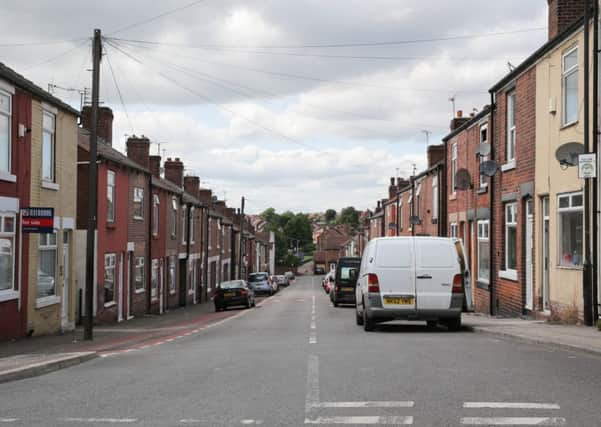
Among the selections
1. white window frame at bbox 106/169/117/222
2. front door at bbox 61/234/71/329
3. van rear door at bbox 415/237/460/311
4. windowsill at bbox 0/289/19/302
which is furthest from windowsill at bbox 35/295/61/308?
van rear door at bbox 415/237/460/311

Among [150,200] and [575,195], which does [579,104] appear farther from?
[150,200]

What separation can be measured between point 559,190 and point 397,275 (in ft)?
14.9

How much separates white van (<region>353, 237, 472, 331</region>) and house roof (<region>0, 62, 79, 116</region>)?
876cm

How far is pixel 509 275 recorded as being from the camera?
21406mm

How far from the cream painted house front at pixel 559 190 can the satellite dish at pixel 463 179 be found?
6959mm

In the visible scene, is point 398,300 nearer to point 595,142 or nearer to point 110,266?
point 595,142

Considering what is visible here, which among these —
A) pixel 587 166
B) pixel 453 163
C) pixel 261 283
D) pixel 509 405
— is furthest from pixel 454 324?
pixel 261 283

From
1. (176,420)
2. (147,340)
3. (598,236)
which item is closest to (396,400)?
(176,420)

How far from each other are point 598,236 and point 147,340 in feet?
34.8

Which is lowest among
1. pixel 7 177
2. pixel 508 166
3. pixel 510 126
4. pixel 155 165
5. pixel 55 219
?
pixel 55 219

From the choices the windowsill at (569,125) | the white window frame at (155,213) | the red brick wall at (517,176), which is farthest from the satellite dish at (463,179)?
the white window frame at (155,213)

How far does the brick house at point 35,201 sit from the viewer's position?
651 inches

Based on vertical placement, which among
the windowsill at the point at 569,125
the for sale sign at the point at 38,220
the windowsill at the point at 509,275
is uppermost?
the windowsill at the point at 569,125

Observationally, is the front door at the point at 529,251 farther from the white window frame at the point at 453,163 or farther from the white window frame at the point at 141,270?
the white window frame at the point at 141,270
